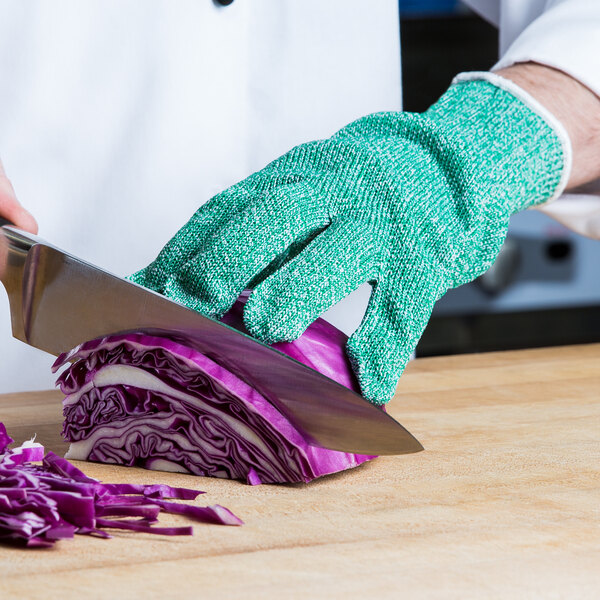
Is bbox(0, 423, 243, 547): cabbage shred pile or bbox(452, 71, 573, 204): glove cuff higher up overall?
bbox(452, 71, 573, 204): glove cuff

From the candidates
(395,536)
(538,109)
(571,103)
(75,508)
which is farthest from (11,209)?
(571,103)

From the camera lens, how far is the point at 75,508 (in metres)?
1.09

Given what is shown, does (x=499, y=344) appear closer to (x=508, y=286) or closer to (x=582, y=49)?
(x=508, y=286)

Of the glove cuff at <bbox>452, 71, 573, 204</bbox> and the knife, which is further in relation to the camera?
the glove cuff at <bbox>452, 71, 573, 204</bbox>

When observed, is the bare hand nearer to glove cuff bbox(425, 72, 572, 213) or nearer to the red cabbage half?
the red cabbage half

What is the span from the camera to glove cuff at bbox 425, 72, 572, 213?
1459 mm

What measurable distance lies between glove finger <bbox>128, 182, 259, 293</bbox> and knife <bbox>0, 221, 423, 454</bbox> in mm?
112

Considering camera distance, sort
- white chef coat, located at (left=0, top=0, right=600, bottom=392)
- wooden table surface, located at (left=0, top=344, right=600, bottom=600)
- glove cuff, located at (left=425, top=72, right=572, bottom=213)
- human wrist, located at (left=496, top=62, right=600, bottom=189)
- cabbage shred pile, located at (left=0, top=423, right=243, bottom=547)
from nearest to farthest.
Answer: wooden table surface, located at (left=0, top=344, right=600, bottom=600)
cabbage shred pile, located at (left=0, top=423, right=243, bottom=547)
glove cuff, located at (left=425, top=72, right=572, bottom=213)
human wrist, located at (left=496, top=62, right=600, bottom=189)
white chef coat, located at (left=0, top=0, right=600, bottom=392)

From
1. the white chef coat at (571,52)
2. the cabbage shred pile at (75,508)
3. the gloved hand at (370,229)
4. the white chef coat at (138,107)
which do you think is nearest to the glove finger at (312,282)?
the gloved hand at (370,229)

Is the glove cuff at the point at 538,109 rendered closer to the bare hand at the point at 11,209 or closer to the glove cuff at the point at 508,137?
the glove cuff at the point at 508,137

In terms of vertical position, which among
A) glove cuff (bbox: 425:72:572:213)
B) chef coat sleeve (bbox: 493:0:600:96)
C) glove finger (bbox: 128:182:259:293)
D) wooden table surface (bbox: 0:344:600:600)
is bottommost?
wooden table surface (bbox: 0:344:600:600)

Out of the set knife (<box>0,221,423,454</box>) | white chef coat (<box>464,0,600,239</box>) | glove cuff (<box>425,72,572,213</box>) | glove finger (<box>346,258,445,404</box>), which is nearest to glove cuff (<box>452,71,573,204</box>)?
glove cuff (<box>425,72,572,213</box>)

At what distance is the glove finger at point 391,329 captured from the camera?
1307mm

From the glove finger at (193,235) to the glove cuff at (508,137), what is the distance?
1.16ft
